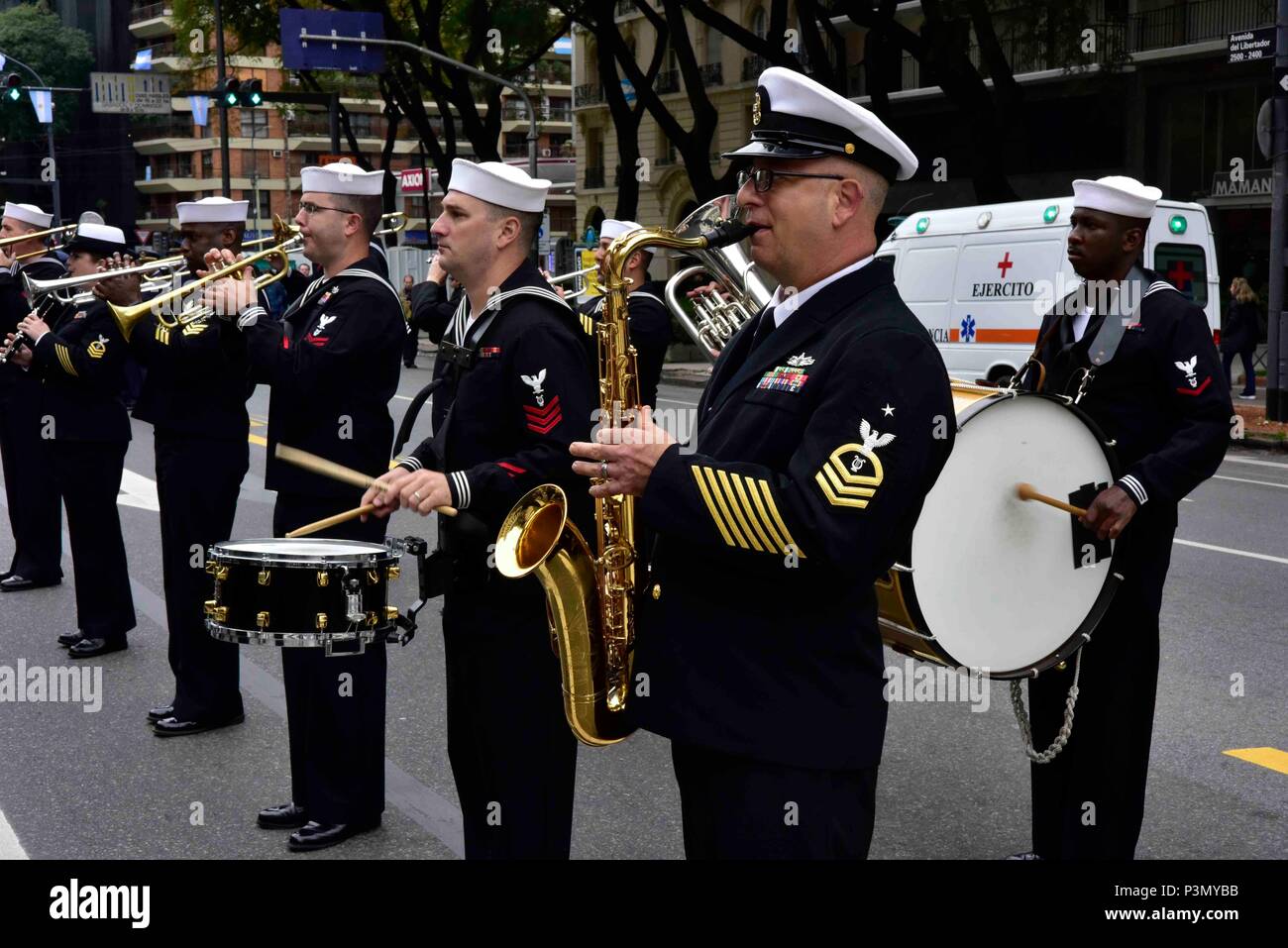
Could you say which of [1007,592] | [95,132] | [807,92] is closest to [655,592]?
[807,92]

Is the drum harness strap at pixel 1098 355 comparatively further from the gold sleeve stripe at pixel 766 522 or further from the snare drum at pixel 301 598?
the gold sleeve stripe at pixel 766 522

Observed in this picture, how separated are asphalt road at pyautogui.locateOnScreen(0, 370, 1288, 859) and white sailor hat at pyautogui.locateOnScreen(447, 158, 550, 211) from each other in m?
2.05

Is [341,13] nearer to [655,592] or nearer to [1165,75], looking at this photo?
[1165,75]

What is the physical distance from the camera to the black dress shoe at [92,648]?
24.0 ft

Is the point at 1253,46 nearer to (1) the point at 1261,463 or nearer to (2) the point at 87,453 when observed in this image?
(1) the point at 1261,463

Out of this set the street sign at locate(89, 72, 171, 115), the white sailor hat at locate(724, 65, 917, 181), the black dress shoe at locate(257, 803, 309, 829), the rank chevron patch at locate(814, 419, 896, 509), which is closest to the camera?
the rank chevron patch at locate(814, 419, 896, 509)

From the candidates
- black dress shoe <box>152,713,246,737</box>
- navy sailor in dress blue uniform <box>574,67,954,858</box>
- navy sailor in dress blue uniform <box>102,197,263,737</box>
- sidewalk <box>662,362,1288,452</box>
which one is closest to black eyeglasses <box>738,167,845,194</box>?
navy sailor in dress blue uniform <box>574,67,954,858</box>

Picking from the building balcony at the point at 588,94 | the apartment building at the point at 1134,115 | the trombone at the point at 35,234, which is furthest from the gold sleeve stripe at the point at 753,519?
the building balcony at the point at 588,94

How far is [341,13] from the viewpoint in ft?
92.7

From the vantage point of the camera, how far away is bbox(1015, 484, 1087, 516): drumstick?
13.3 feet

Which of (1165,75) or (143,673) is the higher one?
(1165,75)

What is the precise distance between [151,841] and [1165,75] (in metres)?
28.8

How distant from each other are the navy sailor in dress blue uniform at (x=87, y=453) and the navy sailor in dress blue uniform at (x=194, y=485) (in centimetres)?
119

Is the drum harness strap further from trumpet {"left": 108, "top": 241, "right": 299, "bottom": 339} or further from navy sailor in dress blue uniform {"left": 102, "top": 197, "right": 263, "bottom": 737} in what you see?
navy sailor in dress blue uniform {"left": 102, "top": 197, "right": 263, "bottom": 737}
